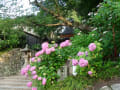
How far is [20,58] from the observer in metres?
6.75

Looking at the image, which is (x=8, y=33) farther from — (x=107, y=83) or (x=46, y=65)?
(x=107, y=83)

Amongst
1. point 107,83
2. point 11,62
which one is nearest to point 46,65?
point 107,83

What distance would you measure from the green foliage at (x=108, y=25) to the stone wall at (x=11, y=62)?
195 inches

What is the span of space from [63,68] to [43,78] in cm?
59

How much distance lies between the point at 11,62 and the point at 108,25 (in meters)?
5.32

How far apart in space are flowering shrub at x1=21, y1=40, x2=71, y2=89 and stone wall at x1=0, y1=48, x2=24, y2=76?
384 cm

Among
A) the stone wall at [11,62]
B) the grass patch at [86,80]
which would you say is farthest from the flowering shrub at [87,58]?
the stone wall at [11,62]

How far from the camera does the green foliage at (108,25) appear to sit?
2350mm

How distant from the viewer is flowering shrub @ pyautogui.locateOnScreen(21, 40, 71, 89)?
250cm

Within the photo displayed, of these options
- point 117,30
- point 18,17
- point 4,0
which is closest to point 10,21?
point 18,17

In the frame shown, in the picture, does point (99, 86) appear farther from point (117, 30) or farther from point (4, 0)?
point (4, 0)

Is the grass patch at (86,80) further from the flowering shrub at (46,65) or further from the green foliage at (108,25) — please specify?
the green foliage at (108,25)

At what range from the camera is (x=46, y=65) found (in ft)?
8.93

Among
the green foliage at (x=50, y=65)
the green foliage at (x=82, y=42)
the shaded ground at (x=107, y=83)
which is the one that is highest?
the green foliage at (x=82, y=42)
